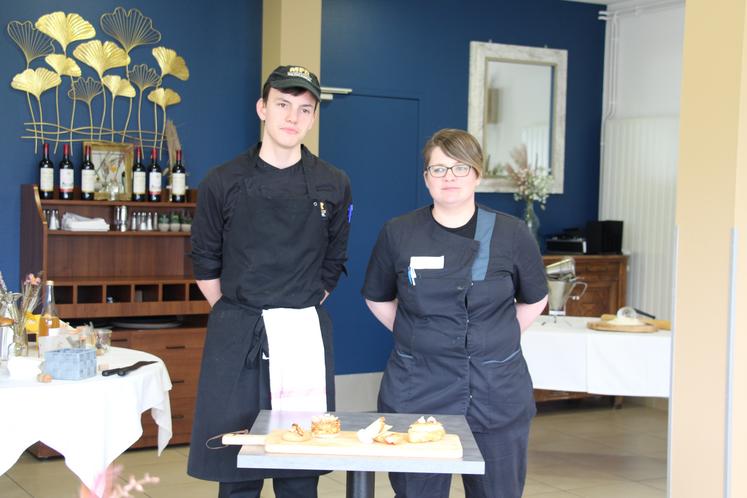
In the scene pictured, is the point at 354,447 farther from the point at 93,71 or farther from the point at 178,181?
the point at 93,71

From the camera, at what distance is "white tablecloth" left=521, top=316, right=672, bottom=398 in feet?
17.9

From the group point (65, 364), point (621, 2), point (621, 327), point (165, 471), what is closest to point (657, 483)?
point (621, 327)

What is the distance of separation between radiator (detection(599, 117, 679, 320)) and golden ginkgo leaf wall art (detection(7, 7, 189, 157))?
3637 mm

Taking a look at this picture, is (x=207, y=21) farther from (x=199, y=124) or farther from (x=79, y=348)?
(x=79, y=348)

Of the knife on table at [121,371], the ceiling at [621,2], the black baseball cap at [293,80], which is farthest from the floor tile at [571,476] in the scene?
the ceiling at [621,2]

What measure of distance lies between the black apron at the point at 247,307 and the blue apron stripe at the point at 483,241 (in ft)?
1.90

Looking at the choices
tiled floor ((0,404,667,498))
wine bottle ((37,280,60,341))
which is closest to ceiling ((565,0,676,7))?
tiled floor ((0,404,667,498))

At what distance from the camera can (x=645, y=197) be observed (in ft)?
26.2

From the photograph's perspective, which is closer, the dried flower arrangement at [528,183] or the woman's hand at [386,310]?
the woman's hand at [386,310]

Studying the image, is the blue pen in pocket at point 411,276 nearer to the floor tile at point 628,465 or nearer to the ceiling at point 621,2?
the floor tile at point 628,465

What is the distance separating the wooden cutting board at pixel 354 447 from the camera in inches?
94.8

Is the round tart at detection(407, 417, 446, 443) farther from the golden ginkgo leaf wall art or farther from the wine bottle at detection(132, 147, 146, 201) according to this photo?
the golden ginkgo leaf wall art

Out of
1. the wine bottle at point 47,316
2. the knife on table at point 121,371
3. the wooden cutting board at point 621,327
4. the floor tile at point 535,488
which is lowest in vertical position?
the floor tile at point 535,488

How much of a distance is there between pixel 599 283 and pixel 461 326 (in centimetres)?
514
